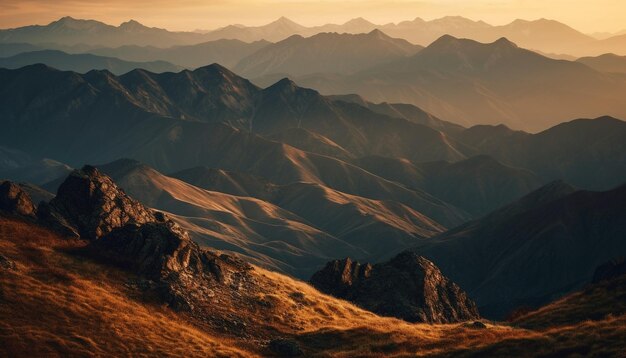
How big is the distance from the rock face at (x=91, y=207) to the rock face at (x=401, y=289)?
2474cm

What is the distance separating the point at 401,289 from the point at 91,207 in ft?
116

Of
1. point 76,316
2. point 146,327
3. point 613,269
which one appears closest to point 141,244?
point 146,327

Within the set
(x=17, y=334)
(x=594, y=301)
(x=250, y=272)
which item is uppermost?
(x=594, y=301)

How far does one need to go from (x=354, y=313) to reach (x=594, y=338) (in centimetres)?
2694

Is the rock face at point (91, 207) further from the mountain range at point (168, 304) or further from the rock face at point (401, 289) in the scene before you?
the rock face at point (401, 289)

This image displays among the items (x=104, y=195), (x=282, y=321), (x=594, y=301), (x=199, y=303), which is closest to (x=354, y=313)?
(x=282, y=321)

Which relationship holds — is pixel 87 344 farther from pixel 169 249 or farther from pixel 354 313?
pixel 354 313

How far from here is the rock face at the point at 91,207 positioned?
66500mm

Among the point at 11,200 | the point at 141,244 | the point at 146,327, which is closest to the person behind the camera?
the point at 146,327

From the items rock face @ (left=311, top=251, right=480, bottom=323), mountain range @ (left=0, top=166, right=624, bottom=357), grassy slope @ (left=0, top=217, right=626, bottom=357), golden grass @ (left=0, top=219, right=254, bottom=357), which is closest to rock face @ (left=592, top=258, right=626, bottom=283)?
rock face @ (left=311, top=251, right=480, bottom=323)

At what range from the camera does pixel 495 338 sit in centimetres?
5219

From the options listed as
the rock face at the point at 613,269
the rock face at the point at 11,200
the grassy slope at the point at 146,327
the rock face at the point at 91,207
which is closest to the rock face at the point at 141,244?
the rock face at the point at 91,207

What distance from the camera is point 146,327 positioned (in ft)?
168

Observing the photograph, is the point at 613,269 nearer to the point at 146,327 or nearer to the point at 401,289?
the point at 401,289
